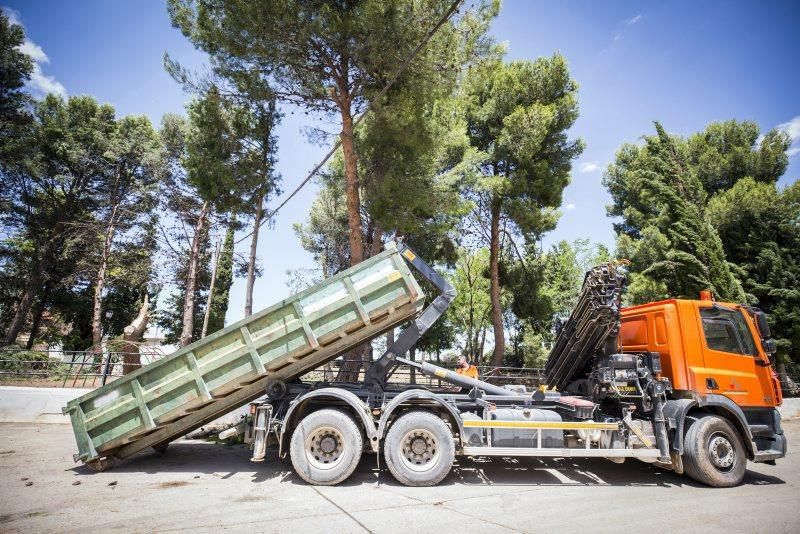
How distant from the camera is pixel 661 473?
648cm

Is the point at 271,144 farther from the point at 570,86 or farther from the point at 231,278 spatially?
the point at 231,278

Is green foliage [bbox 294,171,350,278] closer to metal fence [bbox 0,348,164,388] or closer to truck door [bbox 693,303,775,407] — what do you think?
metal fence [bbox 0,348,164,388]

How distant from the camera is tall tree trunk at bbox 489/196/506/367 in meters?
17.8

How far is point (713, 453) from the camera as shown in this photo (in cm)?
571

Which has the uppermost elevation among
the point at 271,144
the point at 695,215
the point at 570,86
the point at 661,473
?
the point at 570,86

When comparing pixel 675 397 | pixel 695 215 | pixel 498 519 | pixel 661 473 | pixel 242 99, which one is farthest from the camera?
pixel 695 215

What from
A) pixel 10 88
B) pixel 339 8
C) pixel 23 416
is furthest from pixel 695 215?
pixel 10 88

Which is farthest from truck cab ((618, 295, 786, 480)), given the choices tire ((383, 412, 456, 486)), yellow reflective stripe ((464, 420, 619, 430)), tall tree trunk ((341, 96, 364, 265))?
tall tree trunk ((341, 96, 364, 265))

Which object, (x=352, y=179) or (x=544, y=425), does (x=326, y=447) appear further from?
(x=352, y=179)

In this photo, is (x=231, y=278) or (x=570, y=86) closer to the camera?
(x=570, y=86)

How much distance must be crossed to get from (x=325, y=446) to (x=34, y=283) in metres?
26.4

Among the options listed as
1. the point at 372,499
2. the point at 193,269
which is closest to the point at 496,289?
the point at 372,499

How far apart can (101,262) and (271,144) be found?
52.7ft

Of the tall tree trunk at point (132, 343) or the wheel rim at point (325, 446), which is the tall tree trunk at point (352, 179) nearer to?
the wheel rim at point (325, 446)
